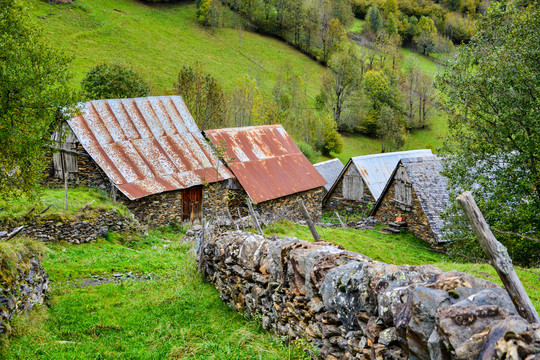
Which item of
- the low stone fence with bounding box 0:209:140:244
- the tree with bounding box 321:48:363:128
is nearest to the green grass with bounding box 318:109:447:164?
the tree with bounding box 321:48:363:128

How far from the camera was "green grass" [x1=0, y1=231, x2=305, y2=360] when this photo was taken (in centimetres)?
671

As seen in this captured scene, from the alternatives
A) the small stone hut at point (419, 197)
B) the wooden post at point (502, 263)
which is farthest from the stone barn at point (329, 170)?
the wooden post at point (502, 263)

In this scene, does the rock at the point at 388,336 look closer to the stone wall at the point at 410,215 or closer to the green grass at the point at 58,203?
the green grass at the point at 58,203

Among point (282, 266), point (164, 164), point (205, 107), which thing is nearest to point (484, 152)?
point (282, 266)

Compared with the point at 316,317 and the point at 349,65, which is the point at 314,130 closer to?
the point at 349,65

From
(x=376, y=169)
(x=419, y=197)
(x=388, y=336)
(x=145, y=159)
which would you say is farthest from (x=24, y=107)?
(x=376, y=169)

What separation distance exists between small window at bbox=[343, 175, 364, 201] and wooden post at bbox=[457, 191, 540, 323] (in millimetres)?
25668

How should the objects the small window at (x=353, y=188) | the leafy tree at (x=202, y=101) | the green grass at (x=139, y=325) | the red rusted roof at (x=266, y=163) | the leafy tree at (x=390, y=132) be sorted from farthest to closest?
the leafy tree at (x=390, y=132), the leafy tree at (x=202, y=101), the small window at (x=353, y=188), the red rusted roof at (x=266, y=163), the green grass at (x=139, y=325)

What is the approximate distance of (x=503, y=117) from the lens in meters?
→ 14.2

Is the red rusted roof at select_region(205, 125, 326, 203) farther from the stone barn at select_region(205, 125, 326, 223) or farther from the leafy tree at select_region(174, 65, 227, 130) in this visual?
the leafy tree at select_region(174, 65, 227, 130)

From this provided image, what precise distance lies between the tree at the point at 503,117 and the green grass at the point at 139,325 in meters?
10.2

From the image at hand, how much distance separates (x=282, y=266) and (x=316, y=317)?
4.23 ft

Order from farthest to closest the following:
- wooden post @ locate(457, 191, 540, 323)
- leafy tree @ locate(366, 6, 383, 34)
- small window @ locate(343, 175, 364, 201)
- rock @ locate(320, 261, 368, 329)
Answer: leafy tree @ locate(366, 6, 383, 34)
small window @ locate(343, 175, 364, 201)
rock @ locate(320, 261, 368, 329)
wooden post @ locate(457, 191, 540, 323)

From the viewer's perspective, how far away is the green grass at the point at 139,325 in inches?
264
